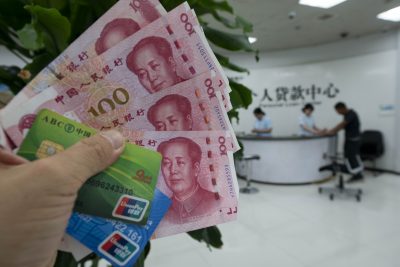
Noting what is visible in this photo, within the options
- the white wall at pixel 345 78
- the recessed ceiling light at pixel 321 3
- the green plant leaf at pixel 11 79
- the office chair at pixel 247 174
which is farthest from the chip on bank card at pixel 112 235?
the white wall at pixel 345 78

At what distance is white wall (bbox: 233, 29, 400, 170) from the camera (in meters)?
5.68

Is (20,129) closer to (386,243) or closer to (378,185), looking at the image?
(386,243)

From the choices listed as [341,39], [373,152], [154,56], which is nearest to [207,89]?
[154,56]

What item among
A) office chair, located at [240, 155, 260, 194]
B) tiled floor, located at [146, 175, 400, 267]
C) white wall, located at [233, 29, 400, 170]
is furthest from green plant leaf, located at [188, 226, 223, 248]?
white wall, located at [233, 29, 400, 170]

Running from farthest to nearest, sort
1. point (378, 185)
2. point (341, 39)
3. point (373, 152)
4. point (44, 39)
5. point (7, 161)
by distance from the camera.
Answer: point (341, 39) → point (373, 152) → point (378, 185) → point (44, 39) → point (7, 161)

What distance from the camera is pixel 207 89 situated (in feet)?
1.89

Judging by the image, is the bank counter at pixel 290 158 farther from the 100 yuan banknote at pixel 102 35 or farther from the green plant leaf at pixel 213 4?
the 100 yuan banknote at pixel 102 35

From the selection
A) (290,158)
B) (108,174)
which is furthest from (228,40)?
(290,158)

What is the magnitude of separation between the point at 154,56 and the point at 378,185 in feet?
18.3

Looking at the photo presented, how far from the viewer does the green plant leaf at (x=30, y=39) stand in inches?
Answer: 22.8

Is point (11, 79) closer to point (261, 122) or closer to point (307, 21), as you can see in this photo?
point (307, 21)

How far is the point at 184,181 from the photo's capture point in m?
0.58

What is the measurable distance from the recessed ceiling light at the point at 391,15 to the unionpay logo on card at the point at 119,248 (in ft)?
17.0

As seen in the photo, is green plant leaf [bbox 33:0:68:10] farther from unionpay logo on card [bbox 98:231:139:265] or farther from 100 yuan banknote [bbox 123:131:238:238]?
unionpay logo on card [bbox 98:231:139:265]
